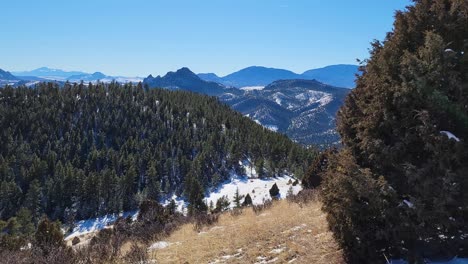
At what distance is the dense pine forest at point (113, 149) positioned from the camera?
330 ft

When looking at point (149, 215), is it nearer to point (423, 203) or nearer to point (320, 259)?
point (320, 259)

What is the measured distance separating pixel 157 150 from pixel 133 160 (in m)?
13.4

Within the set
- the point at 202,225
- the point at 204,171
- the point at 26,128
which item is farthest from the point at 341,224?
the point at 26,128

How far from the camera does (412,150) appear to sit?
7520mm

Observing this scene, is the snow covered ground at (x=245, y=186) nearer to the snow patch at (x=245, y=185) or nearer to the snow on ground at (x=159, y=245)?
the snow patch at (x=245, y=185)

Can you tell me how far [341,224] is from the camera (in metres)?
8.47

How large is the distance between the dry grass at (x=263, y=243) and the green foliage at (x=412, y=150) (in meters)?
1.50

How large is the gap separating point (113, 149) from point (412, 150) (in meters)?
138

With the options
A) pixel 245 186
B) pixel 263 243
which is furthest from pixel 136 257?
pixel 245 186

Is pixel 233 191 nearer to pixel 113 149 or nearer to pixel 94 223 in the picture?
pixel 94 223

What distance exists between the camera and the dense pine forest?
3962 inches

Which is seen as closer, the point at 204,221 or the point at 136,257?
the point at 136,257

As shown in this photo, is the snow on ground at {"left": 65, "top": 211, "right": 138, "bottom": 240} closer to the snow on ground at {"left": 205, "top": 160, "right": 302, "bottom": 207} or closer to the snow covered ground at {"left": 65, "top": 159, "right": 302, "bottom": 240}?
the snow covered ground at {"left": 65, "top": 159, "right": 302, "bottom": 240}

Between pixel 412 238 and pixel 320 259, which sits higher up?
pixel 412 238
